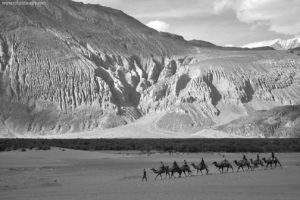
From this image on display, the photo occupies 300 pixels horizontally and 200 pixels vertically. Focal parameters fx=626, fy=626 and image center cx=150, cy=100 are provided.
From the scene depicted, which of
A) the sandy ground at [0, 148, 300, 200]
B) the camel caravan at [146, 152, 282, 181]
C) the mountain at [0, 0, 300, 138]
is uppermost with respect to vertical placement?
the mountain at [0, 0, 300, 138]

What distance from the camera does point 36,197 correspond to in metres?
23.1

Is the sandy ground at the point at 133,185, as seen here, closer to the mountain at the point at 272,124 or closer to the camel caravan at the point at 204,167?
the camel caravan at the point at 204,167

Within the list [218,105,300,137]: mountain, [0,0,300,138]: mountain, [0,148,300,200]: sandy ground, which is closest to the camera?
[0,148,300,200]: sandy ground

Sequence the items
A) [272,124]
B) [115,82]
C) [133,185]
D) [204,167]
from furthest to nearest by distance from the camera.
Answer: [115,82] → [272,124] → [204,167] → [133,185]

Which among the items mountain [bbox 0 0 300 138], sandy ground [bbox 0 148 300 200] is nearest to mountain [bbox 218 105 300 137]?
mountain [bbox 0 0 300 138]

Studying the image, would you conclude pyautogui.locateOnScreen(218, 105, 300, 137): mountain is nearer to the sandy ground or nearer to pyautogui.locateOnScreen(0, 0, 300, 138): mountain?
pyautogui.locateOnScreen(0, 0, 300, 138): mountain

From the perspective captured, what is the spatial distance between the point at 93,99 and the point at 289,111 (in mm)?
50140

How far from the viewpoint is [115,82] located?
170 m

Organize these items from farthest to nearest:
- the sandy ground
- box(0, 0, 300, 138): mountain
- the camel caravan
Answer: box(0, 0, 300, 138): mountain → the camel caravan → the sandy ground

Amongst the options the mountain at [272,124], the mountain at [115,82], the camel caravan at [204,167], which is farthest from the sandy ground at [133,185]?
the mountain at [115,82]

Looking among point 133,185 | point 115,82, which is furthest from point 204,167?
point 115,82

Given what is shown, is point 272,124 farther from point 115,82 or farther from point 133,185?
point 133,185

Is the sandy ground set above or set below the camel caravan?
below

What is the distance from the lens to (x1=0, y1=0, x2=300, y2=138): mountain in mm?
152375
